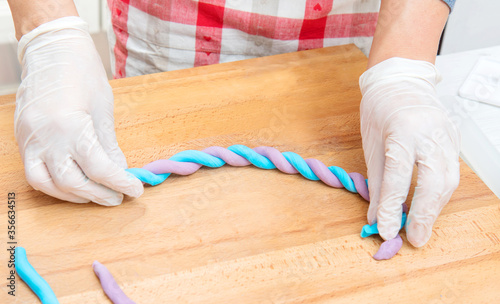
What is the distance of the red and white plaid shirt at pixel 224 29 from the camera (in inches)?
48.0

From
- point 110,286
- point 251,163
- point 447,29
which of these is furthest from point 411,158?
point 447,29

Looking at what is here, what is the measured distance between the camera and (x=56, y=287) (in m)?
0.84

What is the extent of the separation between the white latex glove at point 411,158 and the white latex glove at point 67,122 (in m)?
0.49

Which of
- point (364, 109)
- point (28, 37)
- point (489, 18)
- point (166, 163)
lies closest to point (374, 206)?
point (364, 109)

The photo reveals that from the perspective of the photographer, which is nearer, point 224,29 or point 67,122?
point 67,122

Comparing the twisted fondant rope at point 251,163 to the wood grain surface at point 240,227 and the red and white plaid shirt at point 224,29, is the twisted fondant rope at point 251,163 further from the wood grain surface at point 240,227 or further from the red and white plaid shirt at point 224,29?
the red and white plaid shirt at point 224,29

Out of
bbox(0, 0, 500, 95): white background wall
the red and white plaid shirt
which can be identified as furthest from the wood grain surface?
bbox(0, 0, 500, 95): white background wall

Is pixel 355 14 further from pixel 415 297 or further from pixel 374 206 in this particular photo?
pixel 415 297

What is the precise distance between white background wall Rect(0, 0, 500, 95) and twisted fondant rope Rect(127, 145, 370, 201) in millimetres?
1146

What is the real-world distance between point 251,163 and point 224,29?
41cm

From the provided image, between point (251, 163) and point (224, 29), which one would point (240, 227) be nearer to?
point (251, 163)

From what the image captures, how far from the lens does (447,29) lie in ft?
6.87

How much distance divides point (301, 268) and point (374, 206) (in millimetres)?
197

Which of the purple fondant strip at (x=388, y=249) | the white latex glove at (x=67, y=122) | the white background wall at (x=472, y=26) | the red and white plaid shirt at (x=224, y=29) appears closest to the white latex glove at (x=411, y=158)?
the purple fondant strip at (x=388, y=249)
